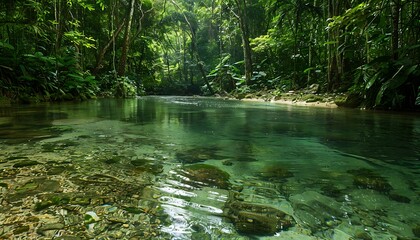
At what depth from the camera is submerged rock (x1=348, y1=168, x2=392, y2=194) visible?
5.20 ft

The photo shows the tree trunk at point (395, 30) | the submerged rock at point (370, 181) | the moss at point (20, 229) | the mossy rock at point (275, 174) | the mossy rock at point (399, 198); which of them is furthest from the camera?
the tree trunk at point (395, 30)

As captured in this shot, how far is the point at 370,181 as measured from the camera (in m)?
1.69

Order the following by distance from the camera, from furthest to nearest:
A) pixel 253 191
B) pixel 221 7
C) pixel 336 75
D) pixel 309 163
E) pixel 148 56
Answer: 1. pixel 148 56
2. pixel 221 7
3. pixel 336 75
4. pixel 309 163
5. pixel 253 191

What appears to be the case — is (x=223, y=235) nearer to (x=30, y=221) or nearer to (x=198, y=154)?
(x=30, y=221)

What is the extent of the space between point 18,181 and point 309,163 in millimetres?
1836

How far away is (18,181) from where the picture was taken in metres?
1.55

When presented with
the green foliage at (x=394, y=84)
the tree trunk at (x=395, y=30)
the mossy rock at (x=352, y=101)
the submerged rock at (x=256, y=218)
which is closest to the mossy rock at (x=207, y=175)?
the submerged rock at (x=256, y=218)

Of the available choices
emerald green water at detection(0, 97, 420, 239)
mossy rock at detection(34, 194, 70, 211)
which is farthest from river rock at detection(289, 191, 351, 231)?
mossy rock at detection(34, 194, 70, 211)

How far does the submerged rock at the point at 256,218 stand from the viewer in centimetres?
112

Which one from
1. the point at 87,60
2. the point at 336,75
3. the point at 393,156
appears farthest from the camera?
the point at 87,60

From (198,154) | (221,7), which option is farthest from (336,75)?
(221,7)

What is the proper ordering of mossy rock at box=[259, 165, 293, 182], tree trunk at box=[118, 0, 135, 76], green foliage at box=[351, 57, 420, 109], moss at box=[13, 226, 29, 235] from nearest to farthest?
moss at box=[13, 226, 29, 235], mossy rock at box=[259, 165, 293, 182], green foliage at box=[351, 57, 420, 109], tree trunk at box=[118, 0, 135, 76]

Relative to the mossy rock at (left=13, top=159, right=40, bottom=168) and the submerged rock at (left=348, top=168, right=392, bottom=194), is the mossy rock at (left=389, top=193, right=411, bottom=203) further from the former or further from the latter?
the mossy rock at (left=13, top=159, right=40, bottom=168)

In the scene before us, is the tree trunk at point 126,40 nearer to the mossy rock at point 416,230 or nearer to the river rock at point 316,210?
the river rock at point 316,210
